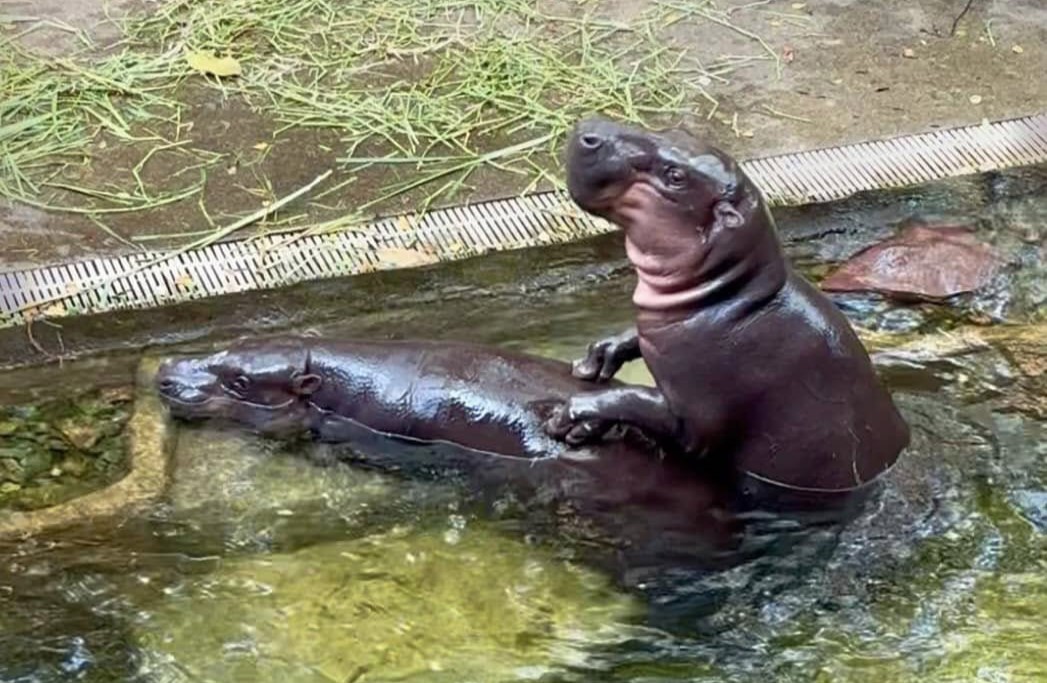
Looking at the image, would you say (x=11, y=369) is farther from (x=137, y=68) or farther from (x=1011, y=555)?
(x=1011, y=555)

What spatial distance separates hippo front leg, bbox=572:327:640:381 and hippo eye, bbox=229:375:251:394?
85 cm

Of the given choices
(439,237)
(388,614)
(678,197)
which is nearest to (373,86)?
(439,237)

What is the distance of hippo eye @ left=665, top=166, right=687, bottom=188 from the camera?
3766 mm

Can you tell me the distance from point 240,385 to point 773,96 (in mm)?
2621

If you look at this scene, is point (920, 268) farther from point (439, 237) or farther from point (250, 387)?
point (250, 387)

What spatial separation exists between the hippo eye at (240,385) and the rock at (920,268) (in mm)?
1762

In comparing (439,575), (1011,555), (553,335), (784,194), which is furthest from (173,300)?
(1011,555)

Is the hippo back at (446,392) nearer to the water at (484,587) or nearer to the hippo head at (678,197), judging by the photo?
the water at (484,587)

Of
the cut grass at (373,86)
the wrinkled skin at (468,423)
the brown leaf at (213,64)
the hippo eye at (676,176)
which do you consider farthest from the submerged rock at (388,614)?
the brown leaf at (213,64)

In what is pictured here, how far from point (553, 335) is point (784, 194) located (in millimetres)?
1199

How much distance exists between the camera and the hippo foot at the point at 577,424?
3912 millimetres

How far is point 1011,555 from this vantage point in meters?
3.84

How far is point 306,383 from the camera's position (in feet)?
14.1

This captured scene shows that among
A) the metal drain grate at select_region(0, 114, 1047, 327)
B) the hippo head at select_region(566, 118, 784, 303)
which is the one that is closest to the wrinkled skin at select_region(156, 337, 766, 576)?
the hippo head at select_region(566, 118, 784, 303)
